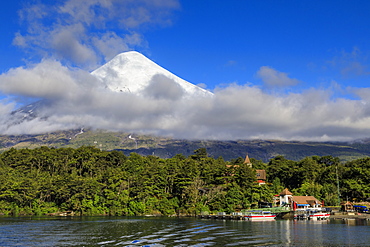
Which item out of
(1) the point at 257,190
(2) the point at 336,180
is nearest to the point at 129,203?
(1) the point at 257,190

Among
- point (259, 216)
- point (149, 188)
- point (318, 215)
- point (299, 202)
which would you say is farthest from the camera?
point (149, 188)

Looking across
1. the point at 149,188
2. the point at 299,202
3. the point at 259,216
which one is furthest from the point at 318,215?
the point at 149,188

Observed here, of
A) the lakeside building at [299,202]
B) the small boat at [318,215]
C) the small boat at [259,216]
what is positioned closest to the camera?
the small boat at [259,216]

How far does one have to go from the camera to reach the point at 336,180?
111 meters

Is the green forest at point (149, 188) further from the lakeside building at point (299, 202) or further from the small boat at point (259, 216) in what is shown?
the small boat at point (259, 216)

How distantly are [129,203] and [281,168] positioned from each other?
53.9m

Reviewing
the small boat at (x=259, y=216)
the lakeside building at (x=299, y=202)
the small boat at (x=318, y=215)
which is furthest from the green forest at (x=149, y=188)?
the small boat at (x=318, y=215)

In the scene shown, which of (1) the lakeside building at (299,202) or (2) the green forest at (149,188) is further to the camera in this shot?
(2) the green forest at (149,188)

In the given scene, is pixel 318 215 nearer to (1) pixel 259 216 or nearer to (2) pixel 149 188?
(1) pixel 259 216

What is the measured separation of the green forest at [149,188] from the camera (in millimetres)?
100312

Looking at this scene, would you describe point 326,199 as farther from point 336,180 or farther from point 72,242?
point 72,242

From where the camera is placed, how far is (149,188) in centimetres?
10356

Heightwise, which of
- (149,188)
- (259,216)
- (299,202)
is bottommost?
Result: (259,216)

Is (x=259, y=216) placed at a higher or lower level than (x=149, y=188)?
lower
